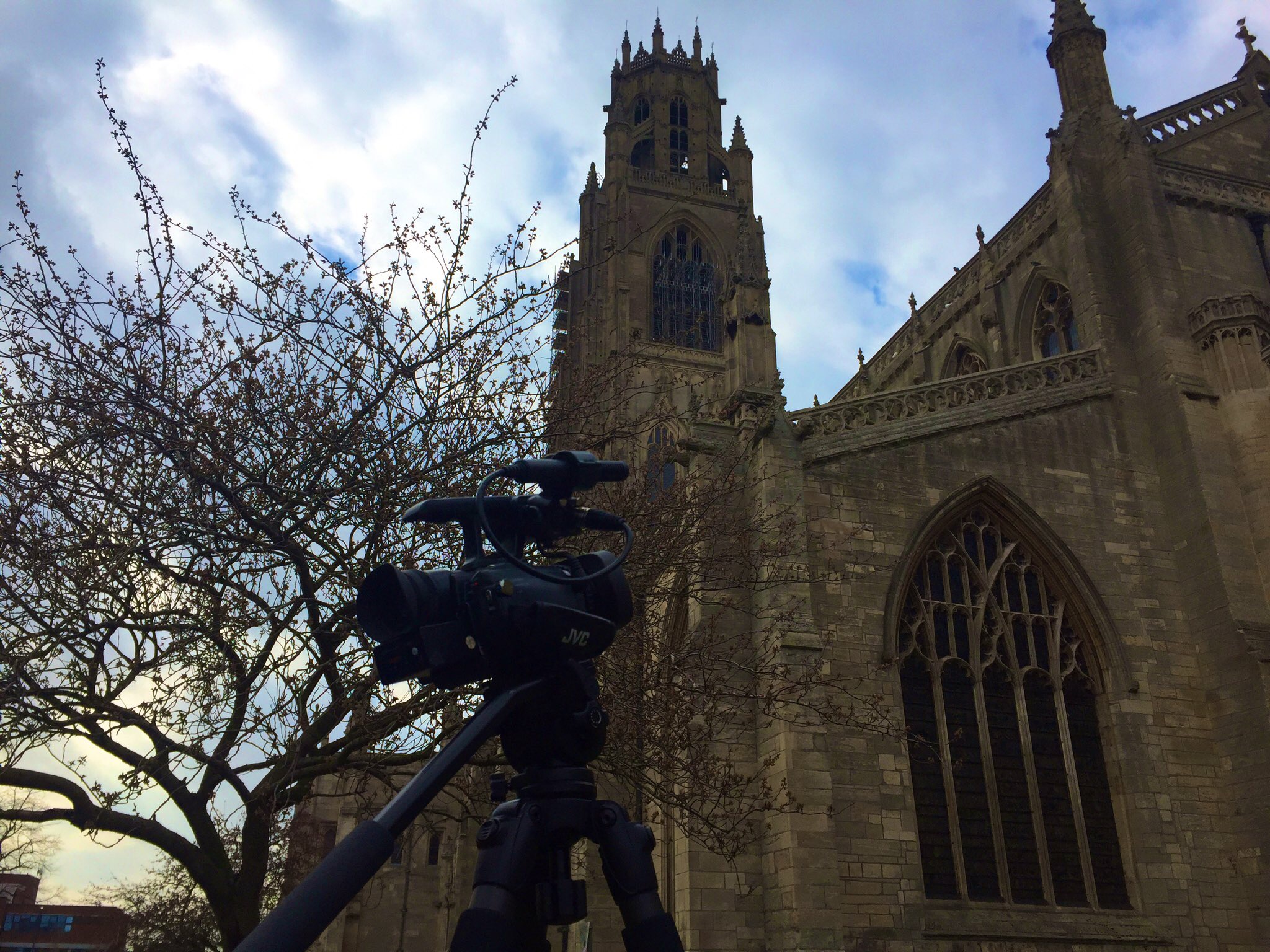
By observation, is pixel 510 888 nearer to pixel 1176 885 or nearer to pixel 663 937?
pixel 663 937

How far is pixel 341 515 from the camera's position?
8203mm

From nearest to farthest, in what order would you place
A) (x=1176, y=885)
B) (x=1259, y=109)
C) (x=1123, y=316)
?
(x=1176, y=885) → (x=1123, y=316) → (x=1259, y=109)

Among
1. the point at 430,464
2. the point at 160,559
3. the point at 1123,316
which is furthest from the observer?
the point at 1123,316

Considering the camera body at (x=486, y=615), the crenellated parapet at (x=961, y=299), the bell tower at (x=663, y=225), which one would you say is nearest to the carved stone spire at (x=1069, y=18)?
the crenellated parapet at (x=961, y=299)

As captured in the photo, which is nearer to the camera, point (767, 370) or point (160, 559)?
point (160, 559)

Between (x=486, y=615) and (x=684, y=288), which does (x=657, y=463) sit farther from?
(x=684, y=288)

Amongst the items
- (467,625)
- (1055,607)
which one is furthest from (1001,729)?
(467,625)

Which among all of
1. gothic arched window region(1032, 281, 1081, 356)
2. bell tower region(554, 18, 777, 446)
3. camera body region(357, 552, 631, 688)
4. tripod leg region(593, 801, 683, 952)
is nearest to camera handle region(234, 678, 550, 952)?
camera body region(357, 552, 631, 688)

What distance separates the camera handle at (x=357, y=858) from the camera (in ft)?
5.29

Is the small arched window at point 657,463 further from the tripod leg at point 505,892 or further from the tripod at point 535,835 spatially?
the tripod leg at point 505,892

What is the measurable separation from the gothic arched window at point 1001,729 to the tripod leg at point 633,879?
11304 mm

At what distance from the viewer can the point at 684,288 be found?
158 ft

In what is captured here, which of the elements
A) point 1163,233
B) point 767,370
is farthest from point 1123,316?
point 767,370

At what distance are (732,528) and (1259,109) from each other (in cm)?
1773
